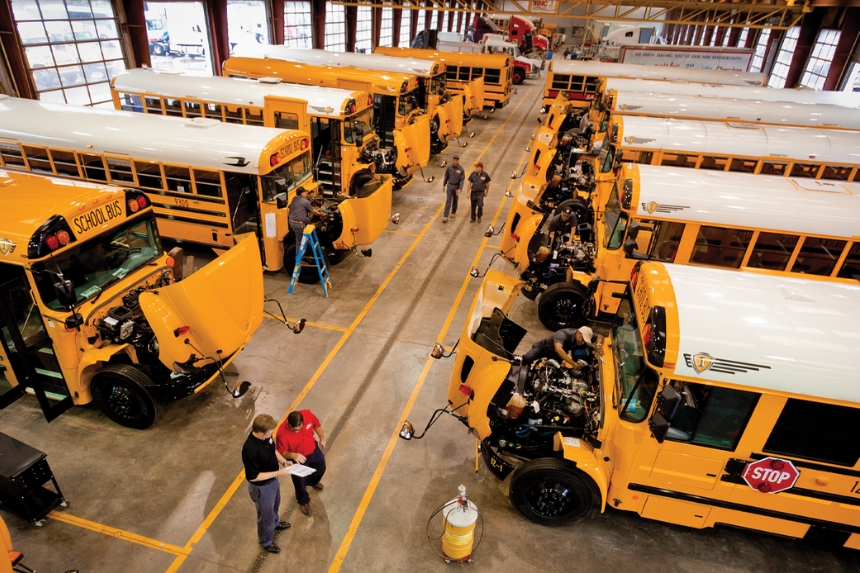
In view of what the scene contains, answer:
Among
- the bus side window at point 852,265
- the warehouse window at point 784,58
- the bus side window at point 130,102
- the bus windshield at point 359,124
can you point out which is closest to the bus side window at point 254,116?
the bus windshield at point 359,124

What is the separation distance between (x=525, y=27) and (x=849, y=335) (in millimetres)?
43005

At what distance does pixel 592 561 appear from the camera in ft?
17.6

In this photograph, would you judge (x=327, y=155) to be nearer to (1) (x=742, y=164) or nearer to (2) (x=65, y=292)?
(2) (x=65, y=292)

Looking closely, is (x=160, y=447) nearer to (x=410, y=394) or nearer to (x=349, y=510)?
(x=349, y=510)

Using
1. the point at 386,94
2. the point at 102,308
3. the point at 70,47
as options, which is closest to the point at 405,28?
the point at 386,94

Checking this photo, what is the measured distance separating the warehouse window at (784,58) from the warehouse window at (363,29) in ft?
75.4

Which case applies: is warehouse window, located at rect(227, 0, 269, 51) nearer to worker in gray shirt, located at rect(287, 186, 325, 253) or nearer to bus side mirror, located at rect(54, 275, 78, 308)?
worker in gray shirt, located at rect(287, 186, 325, 253)

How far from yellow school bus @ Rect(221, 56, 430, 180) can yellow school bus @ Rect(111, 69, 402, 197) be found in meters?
0.88

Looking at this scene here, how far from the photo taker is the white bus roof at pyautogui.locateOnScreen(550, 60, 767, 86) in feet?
68.6

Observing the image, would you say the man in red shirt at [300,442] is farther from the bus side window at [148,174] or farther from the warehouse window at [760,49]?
the warehouse window at [760,49]

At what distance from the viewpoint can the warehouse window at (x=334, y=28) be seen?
88.5 ft

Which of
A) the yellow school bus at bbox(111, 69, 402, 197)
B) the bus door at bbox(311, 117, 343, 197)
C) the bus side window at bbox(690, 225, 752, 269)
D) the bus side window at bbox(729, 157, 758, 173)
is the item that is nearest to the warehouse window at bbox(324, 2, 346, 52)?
the yellow school bus at bbox(111, 69, 402, 197)

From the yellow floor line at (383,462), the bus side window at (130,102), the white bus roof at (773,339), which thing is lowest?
the yellow floor line at (383,462)

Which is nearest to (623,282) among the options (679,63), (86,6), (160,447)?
(160,447)
